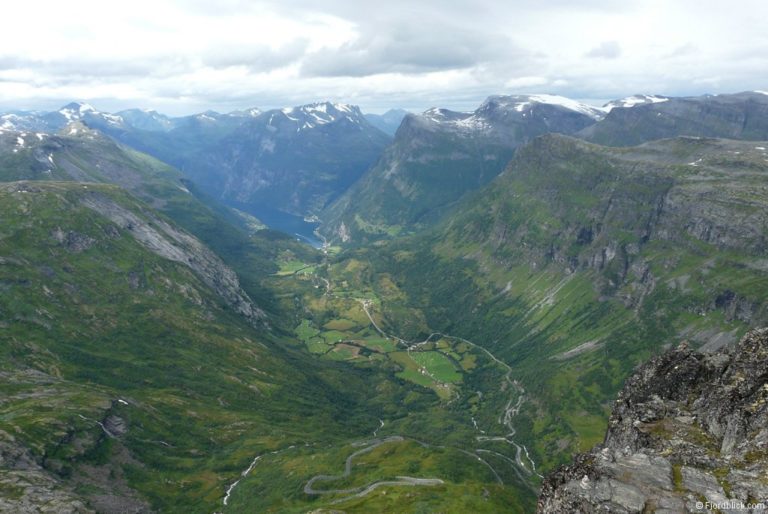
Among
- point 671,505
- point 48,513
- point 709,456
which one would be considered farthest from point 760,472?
point 48,513

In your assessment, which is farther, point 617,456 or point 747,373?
point 747,373

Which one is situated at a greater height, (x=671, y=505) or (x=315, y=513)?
(x=671, y=505)

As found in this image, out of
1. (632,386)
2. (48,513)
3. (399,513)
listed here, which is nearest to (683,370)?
(632,386)

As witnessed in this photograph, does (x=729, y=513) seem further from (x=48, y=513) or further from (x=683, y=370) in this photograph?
(x=48, y=513)

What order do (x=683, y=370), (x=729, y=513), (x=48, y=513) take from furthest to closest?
(x=48, y=513), (x=683, y=370), (x=729, y=513)

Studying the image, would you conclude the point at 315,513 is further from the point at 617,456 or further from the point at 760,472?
the point at 760,472

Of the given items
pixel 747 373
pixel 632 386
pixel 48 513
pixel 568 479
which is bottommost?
pixel 48 513

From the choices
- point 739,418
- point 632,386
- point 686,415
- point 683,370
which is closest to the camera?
point 739,418
